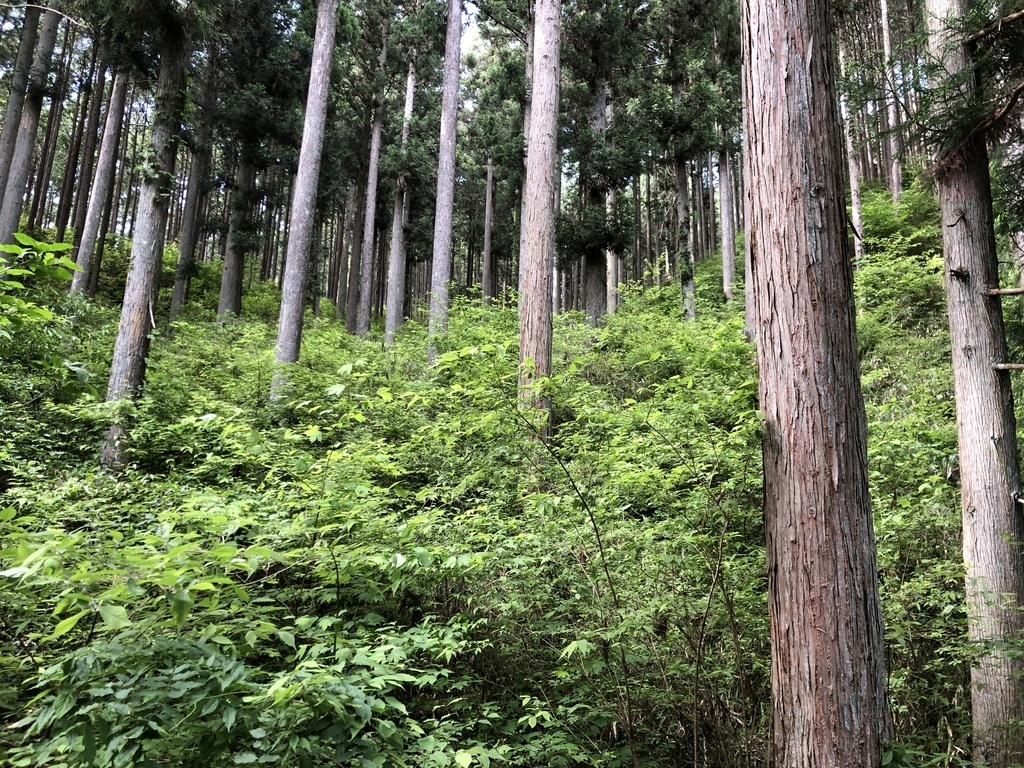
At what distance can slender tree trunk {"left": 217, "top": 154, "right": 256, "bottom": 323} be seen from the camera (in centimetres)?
1498

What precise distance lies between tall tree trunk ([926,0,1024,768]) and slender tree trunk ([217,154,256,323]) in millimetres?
15133

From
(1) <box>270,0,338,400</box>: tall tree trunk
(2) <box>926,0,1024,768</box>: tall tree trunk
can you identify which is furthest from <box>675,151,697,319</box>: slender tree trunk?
(2) <box>926,0,1024,768</box>: tall tree trunk

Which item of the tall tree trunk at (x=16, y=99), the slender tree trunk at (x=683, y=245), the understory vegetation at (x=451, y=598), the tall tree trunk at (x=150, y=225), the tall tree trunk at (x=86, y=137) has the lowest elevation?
the understory vegetation at (x=451, y=598)

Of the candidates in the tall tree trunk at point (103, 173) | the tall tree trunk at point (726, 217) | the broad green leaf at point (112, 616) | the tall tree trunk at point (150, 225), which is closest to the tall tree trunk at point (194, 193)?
the tall tree trunk at point (103, 173)

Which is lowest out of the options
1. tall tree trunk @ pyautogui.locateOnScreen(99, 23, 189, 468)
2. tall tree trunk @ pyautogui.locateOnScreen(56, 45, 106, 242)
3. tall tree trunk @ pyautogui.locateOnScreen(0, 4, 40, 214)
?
tall tree trunk @ pyautogui.locateOnScreen(99, 23, 189, 468)

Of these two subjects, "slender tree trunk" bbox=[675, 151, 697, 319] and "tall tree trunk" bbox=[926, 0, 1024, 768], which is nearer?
"tall tree trunk" bbox=[926, 0, 1024, 768]

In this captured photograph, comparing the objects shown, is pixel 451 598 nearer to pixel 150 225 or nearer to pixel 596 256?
pixel 150 225

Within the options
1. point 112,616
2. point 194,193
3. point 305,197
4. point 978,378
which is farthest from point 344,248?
point 112,616

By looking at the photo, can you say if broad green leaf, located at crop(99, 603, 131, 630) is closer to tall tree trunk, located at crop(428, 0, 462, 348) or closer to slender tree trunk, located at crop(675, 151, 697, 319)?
tall tree trunk, located at crop(428, 0, 462, 348)

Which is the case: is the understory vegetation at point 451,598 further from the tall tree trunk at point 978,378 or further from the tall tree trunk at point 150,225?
the tall tree trunk at point 150,225

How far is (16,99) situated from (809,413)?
18.3 m

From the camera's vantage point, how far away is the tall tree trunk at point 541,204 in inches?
270

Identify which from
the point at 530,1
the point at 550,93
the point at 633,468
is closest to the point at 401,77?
the point at 530,1

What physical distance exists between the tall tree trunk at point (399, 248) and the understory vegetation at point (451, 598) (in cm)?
1021
